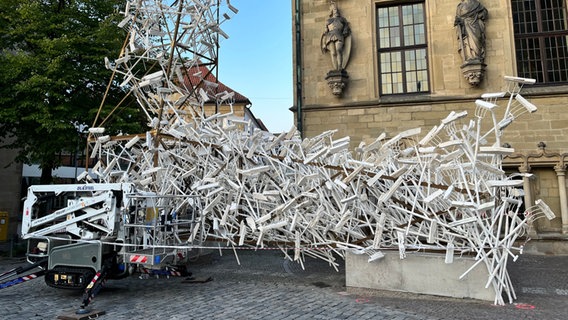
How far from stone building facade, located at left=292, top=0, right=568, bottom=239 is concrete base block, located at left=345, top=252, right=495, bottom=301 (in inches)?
258

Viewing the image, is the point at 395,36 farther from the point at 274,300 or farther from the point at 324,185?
the point at 274,300

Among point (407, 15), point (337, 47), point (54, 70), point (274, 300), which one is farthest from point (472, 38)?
point (54, 70)

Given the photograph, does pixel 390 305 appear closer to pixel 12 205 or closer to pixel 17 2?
pixel 17 2

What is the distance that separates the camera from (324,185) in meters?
7.64

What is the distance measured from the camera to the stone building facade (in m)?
12.2

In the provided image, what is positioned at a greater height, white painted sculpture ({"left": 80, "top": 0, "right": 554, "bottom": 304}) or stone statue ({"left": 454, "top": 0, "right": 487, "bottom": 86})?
stone statue ({"left": 454, "top": 0, "right": 487, "bottom": 86})

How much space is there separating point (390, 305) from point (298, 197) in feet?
7.86

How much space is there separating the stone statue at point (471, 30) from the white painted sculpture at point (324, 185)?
526cm

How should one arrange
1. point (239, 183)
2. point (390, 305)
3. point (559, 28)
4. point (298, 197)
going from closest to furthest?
1. point (390, 305)
2. point (298, 197)
3. point (239, 183)
4. point (559, 28)

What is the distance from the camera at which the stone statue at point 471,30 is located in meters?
12.4

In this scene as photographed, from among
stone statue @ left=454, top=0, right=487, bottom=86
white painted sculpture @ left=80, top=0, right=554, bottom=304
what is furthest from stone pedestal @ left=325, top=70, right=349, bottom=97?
white painted sculpture @ left=80, top=0, right=554, bottom=304

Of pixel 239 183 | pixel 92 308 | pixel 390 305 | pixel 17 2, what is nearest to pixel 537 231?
pixel 390 305

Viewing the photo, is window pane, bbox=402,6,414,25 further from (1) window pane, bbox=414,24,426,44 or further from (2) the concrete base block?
(2) the concrete base block

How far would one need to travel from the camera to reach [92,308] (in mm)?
6230
